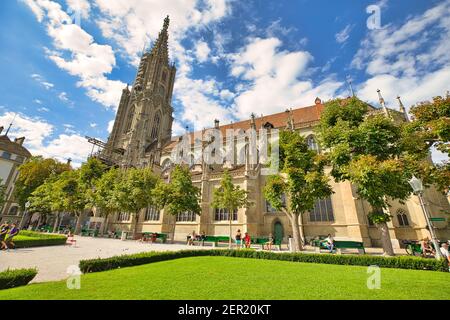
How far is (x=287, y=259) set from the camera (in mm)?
13086

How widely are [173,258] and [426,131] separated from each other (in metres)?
20.3

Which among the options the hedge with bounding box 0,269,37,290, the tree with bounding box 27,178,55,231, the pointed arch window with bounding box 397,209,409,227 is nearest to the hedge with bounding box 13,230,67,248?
the hedge with bounding box 0,269,37,290

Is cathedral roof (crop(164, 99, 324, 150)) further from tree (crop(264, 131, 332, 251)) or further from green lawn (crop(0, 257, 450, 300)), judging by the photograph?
green lawn (crop(0, 257, 450, 300))

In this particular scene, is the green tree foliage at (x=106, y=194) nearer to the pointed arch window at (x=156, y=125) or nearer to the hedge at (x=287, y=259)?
the hedge at (x=287, y=259)

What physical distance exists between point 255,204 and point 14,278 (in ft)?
78.8

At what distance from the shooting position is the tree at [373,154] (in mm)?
14008

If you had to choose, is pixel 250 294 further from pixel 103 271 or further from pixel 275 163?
pixel 275 163

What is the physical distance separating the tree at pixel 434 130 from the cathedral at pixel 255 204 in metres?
5.46

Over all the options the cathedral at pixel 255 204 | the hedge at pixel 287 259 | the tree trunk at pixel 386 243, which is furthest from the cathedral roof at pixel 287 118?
the hedge at pixel 287 259

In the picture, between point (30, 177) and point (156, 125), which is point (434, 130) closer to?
point (156, 125)

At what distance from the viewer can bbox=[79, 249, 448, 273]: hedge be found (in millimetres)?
8859

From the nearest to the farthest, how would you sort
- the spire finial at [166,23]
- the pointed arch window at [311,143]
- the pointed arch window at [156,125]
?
1. the pointed arch window at [311,143]
2. the pointed arch window at [156,125]
3. the spire finial at [166,23]
